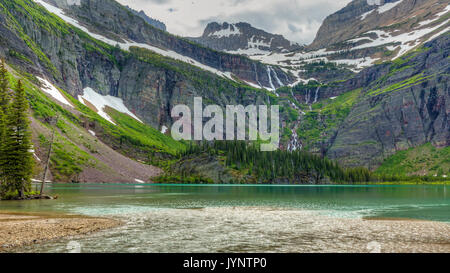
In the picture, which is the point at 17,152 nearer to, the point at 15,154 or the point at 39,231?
the point at 15,154

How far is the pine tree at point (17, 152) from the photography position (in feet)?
204

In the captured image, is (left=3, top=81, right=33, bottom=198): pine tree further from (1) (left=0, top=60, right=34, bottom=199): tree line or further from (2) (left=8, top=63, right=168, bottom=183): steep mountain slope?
(2) (left=8, top=63, right=168, bottom=183): steep mountain slope

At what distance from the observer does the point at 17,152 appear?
6300 cm

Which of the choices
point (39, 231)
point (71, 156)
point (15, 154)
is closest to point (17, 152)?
point (15, 154)

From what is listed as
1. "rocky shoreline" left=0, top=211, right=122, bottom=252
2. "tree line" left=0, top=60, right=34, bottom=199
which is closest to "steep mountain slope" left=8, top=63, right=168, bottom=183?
"tree line" left=0, top=60, right=34, bottom=199

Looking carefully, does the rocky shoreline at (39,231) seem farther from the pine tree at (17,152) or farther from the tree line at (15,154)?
the tree line at (15,154)

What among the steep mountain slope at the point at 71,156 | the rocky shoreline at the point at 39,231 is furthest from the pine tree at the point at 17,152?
the steep mountain slope at the point at 71,156

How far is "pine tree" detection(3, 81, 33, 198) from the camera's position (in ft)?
204

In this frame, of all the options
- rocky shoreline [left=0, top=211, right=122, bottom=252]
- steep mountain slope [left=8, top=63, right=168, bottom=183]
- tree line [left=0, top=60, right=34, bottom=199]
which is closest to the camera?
rocky shoreline [left=0, top=211, right=122, bottom=252]

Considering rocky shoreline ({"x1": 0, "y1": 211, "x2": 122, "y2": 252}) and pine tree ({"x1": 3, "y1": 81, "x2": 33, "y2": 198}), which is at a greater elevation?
pine tree ({"x1": 3, "y1": 81, "x2": 33, "y2": 198})

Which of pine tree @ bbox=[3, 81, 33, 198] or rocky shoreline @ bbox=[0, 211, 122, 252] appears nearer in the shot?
rocky shoreline @ bbox=[0, 211, 122, 252]

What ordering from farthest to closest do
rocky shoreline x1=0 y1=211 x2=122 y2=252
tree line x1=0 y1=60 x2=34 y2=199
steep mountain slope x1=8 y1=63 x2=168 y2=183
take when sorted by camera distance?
steep mountain slope x1=8 y1=63 x2=168 y2=183, tree line x1=0 y1=60 x2=34 y2=199, rocky shoreline x1=0 y1=211 x2=122 y2=252
